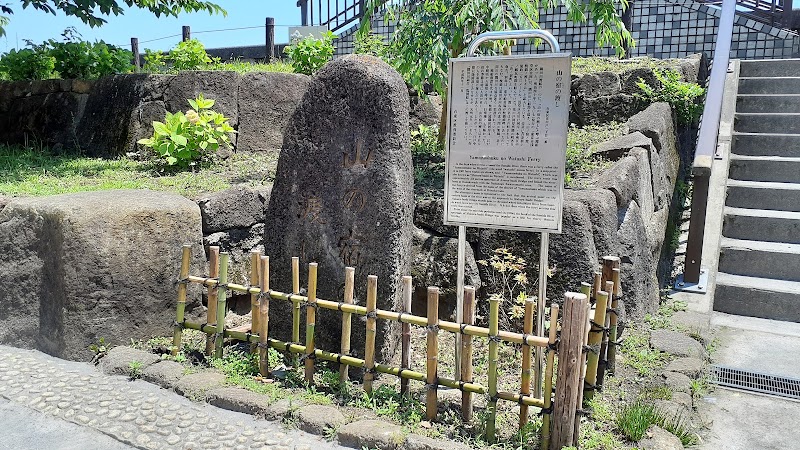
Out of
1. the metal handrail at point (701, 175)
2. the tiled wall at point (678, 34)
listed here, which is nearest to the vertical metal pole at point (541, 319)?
the metal handrail at point (701, 175)

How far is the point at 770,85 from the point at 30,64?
397 inches

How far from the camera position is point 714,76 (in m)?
6.20

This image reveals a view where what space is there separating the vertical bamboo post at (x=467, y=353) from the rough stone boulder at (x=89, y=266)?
7.63 ft

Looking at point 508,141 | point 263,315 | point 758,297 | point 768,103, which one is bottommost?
point 758,297

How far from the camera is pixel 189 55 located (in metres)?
8.59

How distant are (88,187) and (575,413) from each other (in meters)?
4.72

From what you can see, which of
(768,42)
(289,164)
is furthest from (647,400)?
(768,42)

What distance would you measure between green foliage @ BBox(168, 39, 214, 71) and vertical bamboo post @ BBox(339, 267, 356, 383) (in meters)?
5.89

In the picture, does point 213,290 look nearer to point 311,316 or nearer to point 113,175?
point 311,316

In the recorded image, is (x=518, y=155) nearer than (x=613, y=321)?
Yes

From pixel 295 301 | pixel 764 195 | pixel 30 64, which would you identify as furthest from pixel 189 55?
pixel 764 195

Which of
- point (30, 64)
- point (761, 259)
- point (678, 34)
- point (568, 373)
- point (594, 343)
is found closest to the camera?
point (568, 373)

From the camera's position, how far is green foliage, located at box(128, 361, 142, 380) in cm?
407

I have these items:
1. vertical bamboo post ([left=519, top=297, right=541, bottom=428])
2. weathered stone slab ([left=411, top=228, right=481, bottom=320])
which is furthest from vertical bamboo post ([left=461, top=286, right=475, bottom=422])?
weathered stone slab ([left=411, top=228, right=481, bottom=320])
